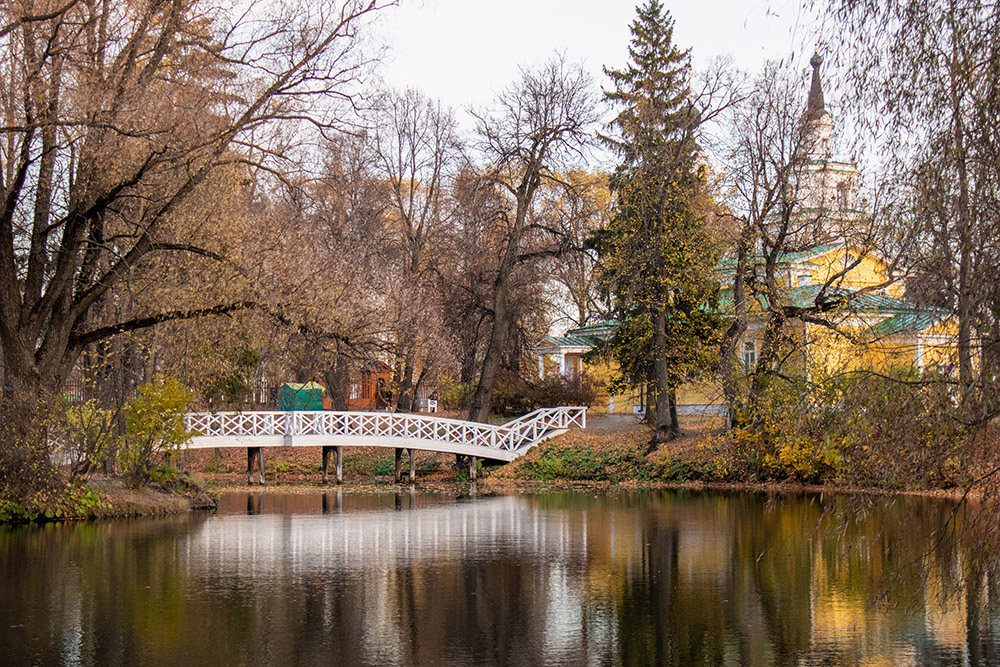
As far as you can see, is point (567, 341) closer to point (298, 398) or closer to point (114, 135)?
point (298, 398)

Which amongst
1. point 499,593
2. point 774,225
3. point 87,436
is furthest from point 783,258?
point 499,593

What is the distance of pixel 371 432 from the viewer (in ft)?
118

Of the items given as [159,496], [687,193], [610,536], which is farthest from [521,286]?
[610,536]

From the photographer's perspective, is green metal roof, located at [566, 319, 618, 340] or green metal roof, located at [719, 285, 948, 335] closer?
green metal roof, located at [719, 285, 948, 335]

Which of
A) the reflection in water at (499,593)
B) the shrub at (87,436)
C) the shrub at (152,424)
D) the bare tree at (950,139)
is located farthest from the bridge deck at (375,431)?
the bare tree at (950,139)

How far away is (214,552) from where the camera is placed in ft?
54.2

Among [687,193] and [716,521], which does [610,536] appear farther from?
[687,193]

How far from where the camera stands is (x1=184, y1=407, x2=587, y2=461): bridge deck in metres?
34.0

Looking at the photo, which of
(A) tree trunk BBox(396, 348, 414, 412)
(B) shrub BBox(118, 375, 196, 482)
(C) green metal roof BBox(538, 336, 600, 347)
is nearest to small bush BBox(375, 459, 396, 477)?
(A) tree trunk BBox(396, 348, 414, 412)

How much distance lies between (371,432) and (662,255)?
10555 millimetres

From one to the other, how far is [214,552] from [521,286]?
82.8 feet

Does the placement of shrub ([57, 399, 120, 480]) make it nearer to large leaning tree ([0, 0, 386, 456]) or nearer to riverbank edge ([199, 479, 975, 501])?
large leaning tree ([0, 0, 386, 456])

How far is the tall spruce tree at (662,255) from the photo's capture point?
1324 inches

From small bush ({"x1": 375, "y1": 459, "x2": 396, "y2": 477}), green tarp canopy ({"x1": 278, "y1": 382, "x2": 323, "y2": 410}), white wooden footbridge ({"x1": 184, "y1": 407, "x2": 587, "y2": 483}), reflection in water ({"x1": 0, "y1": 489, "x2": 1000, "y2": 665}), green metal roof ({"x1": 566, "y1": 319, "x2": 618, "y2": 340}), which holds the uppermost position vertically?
green metal roof ({"x1": 566, "y1": 319, "x2": 618, "y2": 340})
